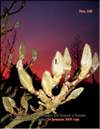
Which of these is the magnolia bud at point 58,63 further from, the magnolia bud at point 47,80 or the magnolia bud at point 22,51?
the magnolia bud at point 22,51

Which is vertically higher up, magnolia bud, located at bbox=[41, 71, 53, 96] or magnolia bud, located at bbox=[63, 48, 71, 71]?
magnolia bud, located at bbox=[63, 48, 71, 71]

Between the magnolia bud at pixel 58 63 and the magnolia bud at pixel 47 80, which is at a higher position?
the magnolia bud at pixel 58 63

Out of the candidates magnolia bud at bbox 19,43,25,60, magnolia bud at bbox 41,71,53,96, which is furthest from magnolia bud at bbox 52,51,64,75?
magnolia bud at bbox 19,43,25,60

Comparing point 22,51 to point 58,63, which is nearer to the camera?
point 58,63

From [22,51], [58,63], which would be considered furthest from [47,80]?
[22,51]

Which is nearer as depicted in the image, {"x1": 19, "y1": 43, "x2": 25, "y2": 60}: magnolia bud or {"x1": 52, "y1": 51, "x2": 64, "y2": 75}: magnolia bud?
{"x1": 52, "y1": 51, "x2": 64, "y2": 75}: magnolia bud

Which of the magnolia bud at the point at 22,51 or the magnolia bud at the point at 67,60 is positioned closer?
the magnolia bud at the point at 67,60

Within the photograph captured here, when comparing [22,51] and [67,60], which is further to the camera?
[22,51]

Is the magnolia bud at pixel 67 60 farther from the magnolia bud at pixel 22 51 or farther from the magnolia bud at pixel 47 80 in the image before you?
the magnolia bud at pixel 22 51

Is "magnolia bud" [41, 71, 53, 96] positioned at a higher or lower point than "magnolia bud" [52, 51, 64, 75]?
lower

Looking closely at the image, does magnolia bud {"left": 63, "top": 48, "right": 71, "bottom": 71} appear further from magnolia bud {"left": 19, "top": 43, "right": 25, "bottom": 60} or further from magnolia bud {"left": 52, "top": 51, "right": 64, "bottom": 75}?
magnolia bud {"left": 19, "top": 43, "right": 25, "bottom": 60}

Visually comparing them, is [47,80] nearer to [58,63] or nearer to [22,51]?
[58,63]

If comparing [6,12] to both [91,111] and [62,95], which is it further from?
[91,111]

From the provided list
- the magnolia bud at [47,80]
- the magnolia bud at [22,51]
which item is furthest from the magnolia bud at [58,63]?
the magnolia bud at [22,51]
